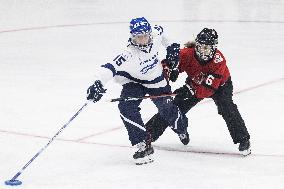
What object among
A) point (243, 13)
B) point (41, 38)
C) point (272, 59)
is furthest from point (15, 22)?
point (272, 59)

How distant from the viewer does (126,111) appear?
495cm

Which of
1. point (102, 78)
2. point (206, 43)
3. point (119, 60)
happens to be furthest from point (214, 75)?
point (102, 78)

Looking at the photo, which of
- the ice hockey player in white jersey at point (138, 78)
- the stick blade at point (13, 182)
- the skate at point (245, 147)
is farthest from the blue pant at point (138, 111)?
the stick blade at point (13, 182)

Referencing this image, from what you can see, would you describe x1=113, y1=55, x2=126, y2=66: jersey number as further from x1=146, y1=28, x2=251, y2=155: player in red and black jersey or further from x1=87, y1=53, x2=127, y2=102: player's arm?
x1=146, y1=28, x2=251, y2=155: player in red and black jersey

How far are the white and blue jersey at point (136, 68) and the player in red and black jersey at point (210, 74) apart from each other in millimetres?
139

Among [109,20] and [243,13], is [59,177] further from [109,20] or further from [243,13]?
[243,13]

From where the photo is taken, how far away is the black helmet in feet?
16.5

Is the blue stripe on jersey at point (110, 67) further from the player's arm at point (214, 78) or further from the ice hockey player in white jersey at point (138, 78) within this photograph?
the player's arm at point (214, 78)

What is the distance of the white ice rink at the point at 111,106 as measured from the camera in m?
4.77

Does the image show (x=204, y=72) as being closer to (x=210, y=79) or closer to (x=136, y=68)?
(x=210, y=79)

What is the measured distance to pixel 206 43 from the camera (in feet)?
16.5

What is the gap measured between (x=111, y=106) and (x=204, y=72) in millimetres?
1633

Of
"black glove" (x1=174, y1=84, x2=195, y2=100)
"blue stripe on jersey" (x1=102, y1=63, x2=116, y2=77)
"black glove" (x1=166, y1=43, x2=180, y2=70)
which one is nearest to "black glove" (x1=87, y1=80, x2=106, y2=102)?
"blue stripe on jersey" (x1=102, y1=63, x2=116, y2=77)

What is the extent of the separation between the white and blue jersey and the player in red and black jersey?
0.14 metres
